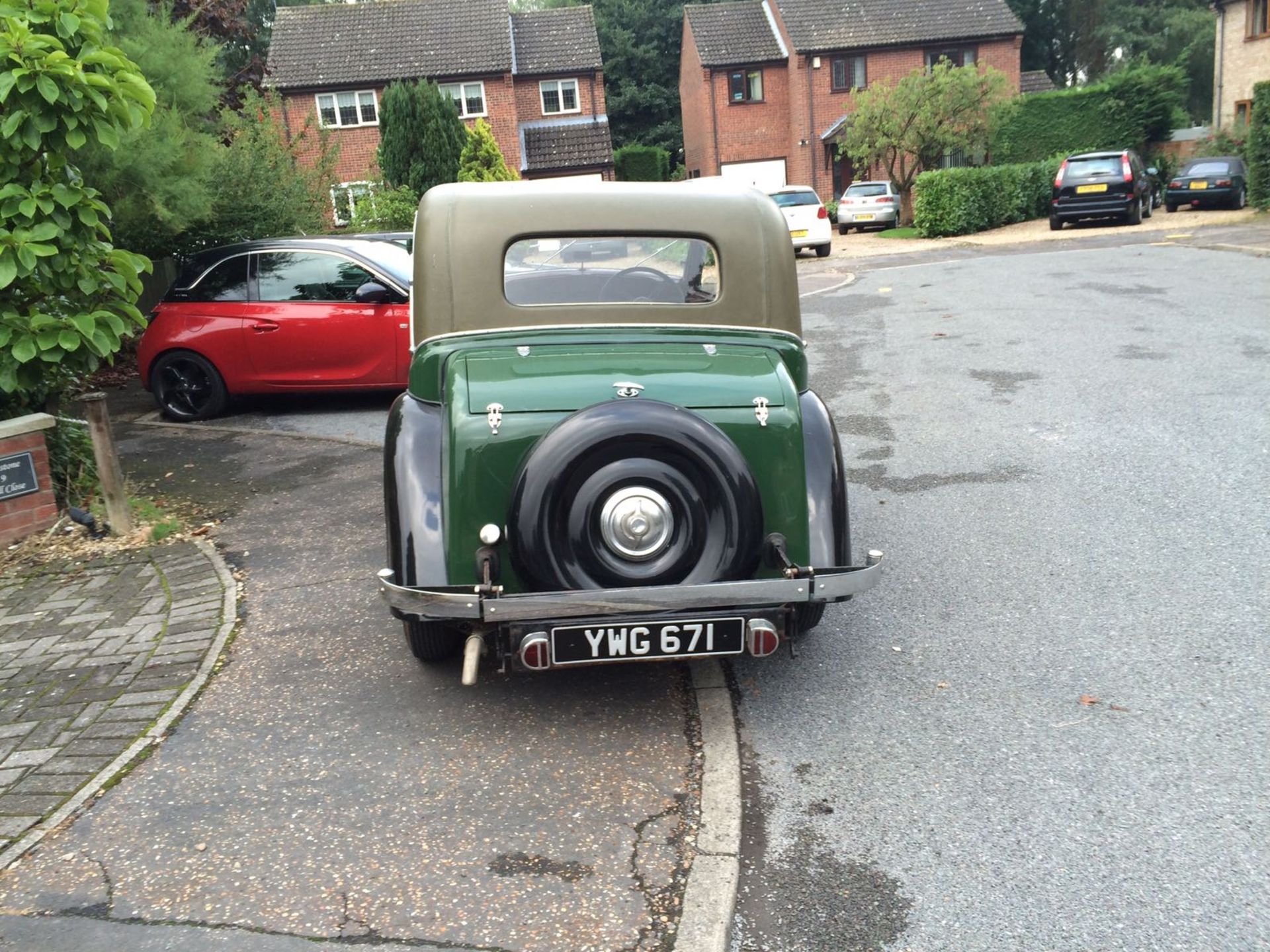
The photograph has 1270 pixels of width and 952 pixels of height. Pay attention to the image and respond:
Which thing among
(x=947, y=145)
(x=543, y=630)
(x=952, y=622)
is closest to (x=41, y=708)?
(x=543, y=630)

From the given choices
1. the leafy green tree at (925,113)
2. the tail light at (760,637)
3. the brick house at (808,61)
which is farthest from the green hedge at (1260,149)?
the tail light at (760,637)

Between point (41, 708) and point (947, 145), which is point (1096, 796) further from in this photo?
point (947, 145)

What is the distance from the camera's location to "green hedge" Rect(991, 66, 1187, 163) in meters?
36.8

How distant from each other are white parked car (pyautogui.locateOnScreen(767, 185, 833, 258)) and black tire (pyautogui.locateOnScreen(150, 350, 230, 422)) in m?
18.1

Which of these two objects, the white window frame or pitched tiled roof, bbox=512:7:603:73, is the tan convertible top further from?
Result: pitched tiled roof, bbox=512:7:603:73

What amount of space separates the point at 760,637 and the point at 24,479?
490cm

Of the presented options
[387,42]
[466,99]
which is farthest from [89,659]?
[387,42]

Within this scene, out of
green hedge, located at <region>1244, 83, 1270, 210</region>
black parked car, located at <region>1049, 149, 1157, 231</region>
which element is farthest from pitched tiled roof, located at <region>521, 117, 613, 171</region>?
green hedge, located at <region>1244, 83, 1270, 210</region>

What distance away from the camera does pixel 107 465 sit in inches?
260

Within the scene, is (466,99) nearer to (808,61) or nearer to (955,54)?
(808,61)

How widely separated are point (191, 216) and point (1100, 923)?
36.0ft

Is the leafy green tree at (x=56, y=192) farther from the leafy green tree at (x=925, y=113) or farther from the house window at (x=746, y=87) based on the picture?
the house window at (x=746, y=87)

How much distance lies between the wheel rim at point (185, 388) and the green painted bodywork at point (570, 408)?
683 cm

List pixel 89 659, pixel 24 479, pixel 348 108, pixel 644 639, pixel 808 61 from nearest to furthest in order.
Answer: pixel 644 639 < pixel 89 659 < pixel 24 479 < pixel 348 108 < pixel 808 61
